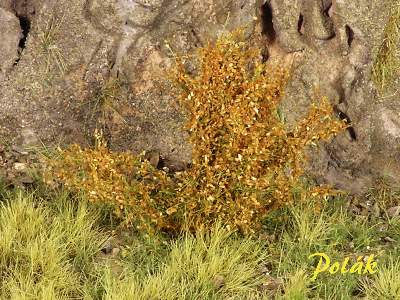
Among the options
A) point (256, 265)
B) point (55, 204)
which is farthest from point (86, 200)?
point (256, 265)

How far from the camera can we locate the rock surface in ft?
18.5

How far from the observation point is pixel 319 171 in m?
5.88

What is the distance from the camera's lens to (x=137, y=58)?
18.6ft

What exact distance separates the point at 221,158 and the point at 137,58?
1310 mm

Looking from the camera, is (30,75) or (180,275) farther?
(30,75)

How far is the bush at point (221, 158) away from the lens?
466 cm

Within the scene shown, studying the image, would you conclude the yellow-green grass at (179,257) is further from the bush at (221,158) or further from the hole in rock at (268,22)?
the hole in rock at (268,22)

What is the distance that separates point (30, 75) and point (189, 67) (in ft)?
3.94

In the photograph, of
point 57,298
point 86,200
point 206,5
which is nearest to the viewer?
point 57,298

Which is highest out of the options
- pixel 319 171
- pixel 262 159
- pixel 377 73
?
pixel 377 73

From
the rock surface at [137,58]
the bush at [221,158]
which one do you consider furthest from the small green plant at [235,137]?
the rock surface at [137,58]

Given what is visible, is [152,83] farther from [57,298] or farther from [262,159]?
[57,298]

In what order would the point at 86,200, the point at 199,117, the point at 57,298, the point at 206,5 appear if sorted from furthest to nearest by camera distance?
the point at 206,5, the point at 86,200, the point at 199,117, the point at 57,298

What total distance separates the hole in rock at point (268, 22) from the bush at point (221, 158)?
0.81 metres
